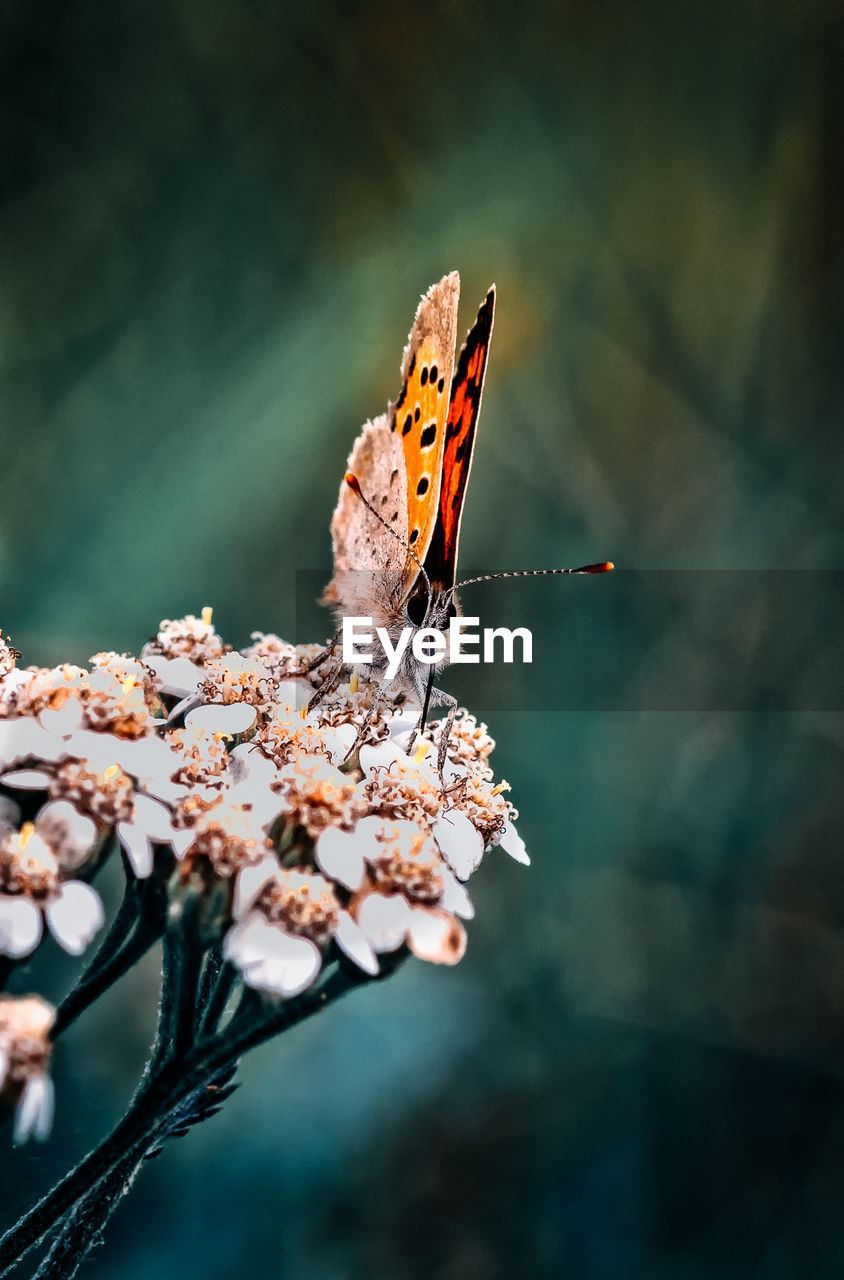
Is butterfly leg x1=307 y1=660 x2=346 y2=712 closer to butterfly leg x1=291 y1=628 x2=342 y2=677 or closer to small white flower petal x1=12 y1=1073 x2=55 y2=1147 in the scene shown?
butterfly leg x1=291 y1=628 x2=342 y2=677

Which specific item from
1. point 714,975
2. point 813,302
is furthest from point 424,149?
point 714,975

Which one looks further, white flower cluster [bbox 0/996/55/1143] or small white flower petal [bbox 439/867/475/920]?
small white flower petal [bbox 439/867/475/920]

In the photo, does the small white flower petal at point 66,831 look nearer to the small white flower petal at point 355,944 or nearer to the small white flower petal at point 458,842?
the small white flower petal at point 355,944

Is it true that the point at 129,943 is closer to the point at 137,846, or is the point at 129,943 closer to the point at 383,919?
the point at 137,846

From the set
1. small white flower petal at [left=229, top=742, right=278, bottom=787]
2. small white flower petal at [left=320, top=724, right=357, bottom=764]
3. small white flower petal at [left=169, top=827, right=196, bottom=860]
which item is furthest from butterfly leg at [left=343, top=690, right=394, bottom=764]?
small white flower petal at [left=169, top=827, right=196, bottom=860]

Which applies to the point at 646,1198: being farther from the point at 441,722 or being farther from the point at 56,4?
the point at 56,4

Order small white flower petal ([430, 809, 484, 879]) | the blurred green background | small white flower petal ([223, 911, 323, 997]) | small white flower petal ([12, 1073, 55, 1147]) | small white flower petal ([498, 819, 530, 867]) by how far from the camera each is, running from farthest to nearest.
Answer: the blurred green background < small white flower petal ([498, 819, 530, 867]) < small white flower petal ([430, 809, 484, 879]) < small white flower petal ([223, 911, 323, 997]) < small white flower petal ([12, 1073, 55, 1147])

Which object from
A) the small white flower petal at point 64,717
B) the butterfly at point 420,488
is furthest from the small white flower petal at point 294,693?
the small white flower petal at point 64,717

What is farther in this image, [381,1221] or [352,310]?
[352,310]
